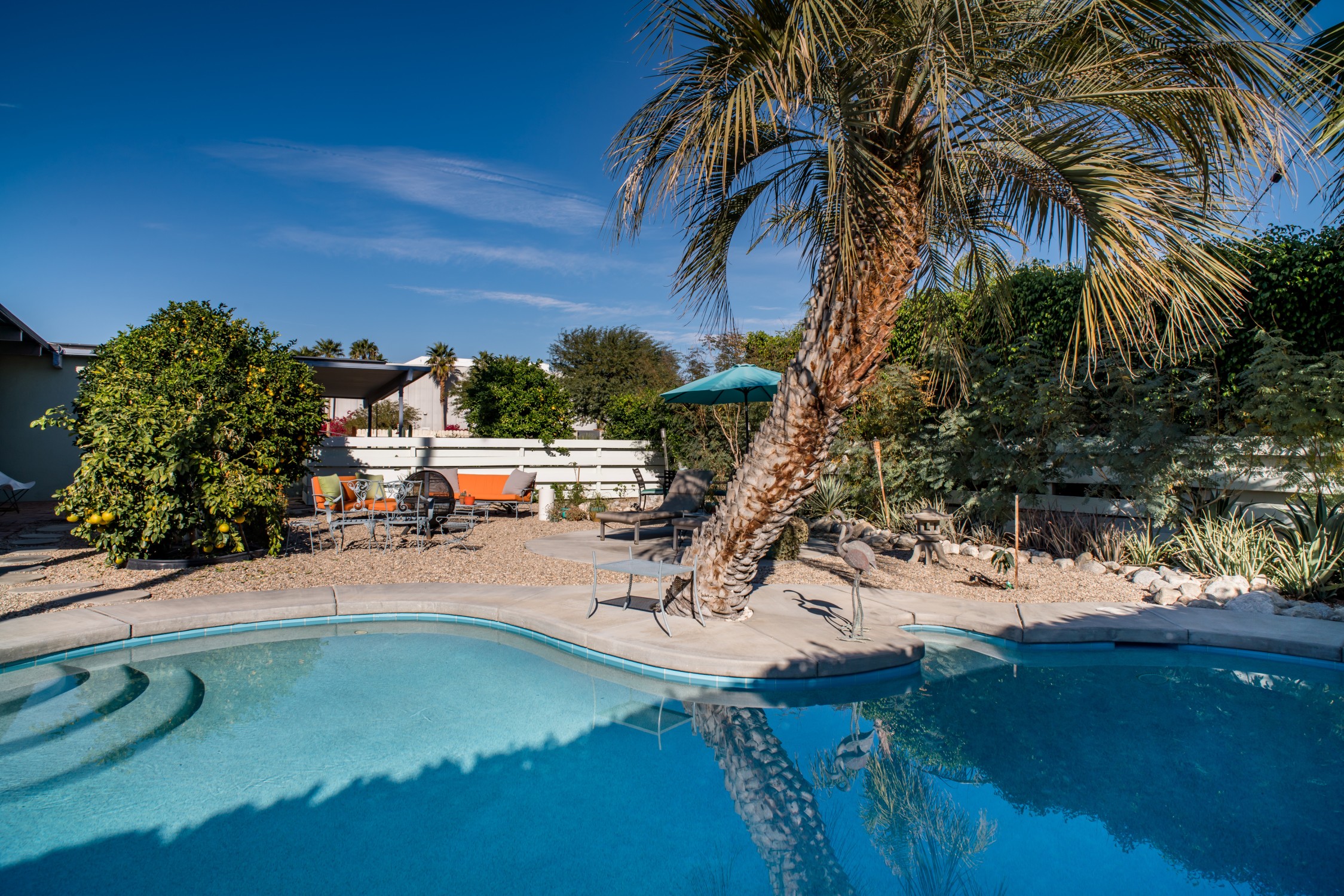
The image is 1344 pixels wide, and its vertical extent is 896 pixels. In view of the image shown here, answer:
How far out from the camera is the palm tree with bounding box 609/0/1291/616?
3.63 meters

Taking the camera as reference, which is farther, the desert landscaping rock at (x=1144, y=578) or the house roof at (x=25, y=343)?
the house roof at (x=25, y=343)

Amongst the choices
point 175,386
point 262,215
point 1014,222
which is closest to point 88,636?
point 175,386

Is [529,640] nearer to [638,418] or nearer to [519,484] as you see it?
[519,484]

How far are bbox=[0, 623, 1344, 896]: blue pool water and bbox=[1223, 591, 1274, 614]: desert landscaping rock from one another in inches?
46.8

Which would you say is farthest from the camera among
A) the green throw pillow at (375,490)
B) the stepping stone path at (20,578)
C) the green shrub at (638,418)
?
the green shrub at (638,418)

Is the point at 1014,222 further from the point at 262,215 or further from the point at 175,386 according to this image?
the point at 262,215

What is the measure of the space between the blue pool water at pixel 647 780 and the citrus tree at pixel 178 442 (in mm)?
2353

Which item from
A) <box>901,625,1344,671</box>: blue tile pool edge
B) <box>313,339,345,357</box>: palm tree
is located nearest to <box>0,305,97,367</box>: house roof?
<box>901,625,1344,671</box>: blue tile pool edge

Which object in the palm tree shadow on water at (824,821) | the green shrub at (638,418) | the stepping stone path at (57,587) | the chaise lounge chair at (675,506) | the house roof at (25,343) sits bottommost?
the palm tree shadow on water at (824,821)

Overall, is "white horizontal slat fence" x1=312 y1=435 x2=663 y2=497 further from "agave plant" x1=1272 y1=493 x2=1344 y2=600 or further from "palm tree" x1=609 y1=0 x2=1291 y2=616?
"agave plant" x1=1272 y1=493 x2=1344 y2=600

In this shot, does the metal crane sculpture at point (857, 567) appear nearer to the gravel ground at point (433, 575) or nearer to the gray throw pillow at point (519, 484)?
the gravel ground at point (433, 575)

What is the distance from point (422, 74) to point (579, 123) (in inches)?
141

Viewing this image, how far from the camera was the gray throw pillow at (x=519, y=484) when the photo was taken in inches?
506

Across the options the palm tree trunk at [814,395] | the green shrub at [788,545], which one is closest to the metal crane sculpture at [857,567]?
the palm tree trunk at [814,395]
